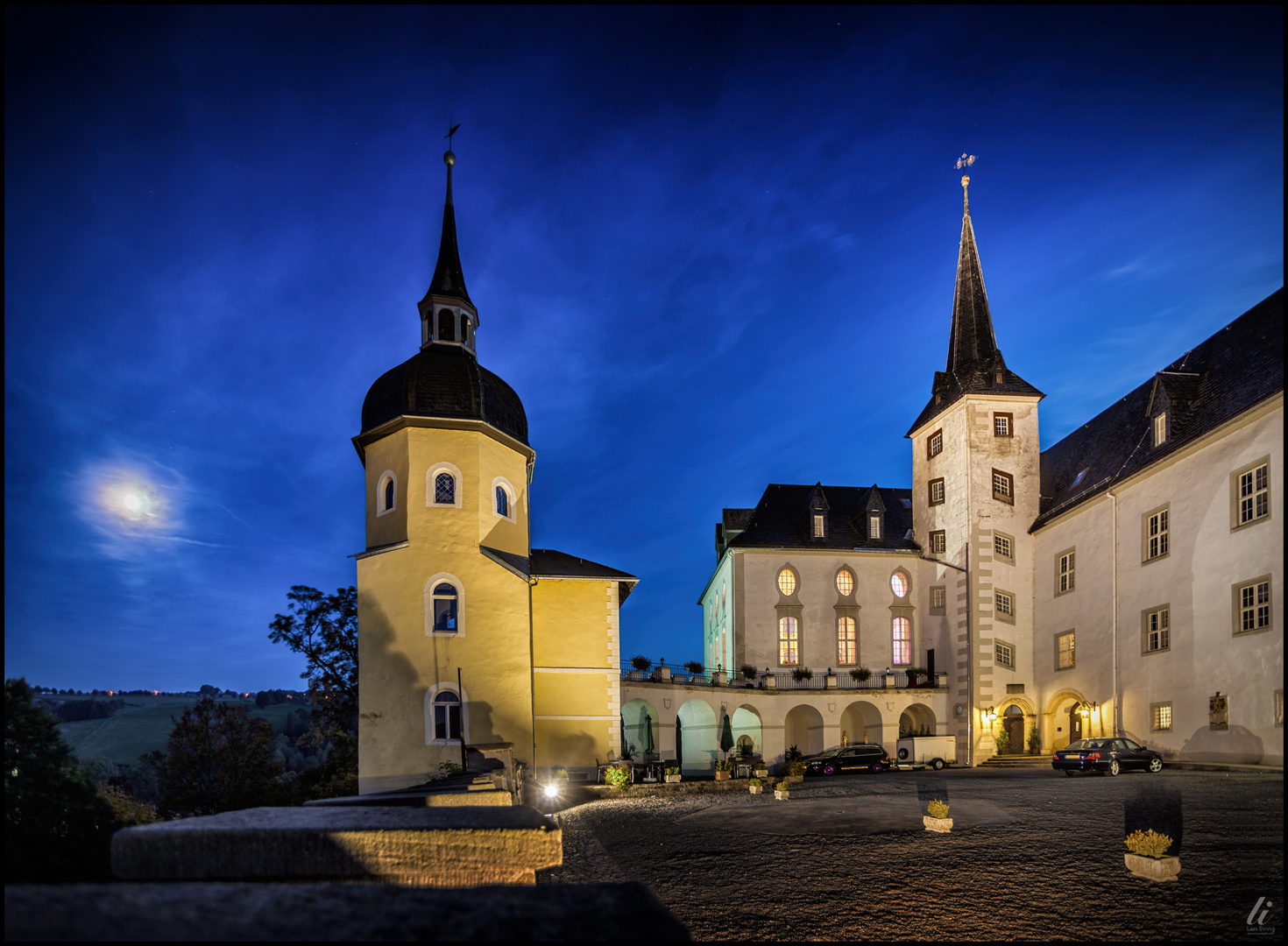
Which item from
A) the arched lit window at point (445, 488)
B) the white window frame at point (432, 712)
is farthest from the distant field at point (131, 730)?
the arched lit window at point (445, 488)


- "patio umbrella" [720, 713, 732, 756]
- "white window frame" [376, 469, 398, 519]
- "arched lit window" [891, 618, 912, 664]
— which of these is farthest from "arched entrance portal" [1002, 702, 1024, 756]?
"white window frame" [376, 469, 398, 519]

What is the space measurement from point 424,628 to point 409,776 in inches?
161

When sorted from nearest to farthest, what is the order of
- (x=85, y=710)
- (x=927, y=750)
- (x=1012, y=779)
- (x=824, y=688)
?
1. (x=1012, y=779)
2. (x=927, y=750)
3. (x=824, y=688)
4. (x=85, y=710)

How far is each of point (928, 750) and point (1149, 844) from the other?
28.1m

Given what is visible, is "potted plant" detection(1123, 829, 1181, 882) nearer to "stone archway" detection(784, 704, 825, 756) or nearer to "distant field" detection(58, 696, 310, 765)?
"stone archway" detection(784, 704, 825, 756)

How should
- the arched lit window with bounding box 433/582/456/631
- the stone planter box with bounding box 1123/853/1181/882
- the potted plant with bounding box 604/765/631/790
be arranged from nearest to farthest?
the stone planter box with bounding box 1123/853/1181/882 → the potted plant with bounding box 604/765/631/790 → the arched lit window with bounding box 433/582/456/631

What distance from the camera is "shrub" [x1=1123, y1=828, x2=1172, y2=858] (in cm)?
1023

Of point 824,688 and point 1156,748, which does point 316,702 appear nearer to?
point 824,688

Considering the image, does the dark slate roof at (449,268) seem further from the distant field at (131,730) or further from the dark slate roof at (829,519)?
the distant field at (131,730)

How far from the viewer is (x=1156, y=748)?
25.0 m

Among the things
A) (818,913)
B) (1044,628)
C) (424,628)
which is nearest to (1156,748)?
(1044,628)

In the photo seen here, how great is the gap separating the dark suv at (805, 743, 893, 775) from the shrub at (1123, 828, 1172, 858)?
2326cm

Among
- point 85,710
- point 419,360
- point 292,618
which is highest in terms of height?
point 419,360

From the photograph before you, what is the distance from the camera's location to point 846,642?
1684 inches
